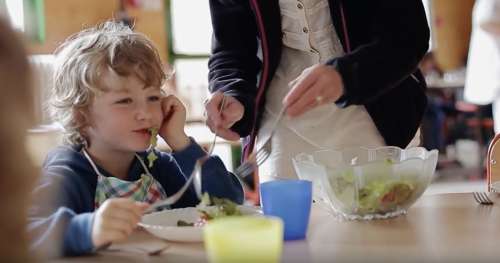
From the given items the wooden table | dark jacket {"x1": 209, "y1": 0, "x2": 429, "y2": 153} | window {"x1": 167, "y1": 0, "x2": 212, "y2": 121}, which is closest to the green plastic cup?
the wooden table

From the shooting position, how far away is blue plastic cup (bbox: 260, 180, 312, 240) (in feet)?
3.58

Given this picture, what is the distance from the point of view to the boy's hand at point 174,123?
1.54m

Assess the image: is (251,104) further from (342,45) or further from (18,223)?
(18,223)

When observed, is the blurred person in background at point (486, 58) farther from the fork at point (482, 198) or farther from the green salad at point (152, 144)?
the green salad at point (152, 144)

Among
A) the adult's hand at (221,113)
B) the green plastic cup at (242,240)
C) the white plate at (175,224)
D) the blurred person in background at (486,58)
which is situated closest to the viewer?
the green plastic cup at (242,240)

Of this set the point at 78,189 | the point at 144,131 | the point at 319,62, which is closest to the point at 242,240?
the point at 78,189

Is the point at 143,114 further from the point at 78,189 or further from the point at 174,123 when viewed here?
the point at 78,189

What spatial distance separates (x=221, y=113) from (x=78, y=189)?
34cm

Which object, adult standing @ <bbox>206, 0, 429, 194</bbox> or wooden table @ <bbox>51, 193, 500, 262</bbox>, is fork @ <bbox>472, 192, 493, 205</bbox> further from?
adult standing @ <bbox>206, 0, 429, 194</bbox>

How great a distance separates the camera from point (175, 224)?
48.3 inches

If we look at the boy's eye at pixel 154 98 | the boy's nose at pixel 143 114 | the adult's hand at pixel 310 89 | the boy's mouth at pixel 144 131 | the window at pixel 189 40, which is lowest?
the window at pixel 189 40

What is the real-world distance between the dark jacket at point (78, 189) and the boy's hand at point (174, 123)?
0.07 feet

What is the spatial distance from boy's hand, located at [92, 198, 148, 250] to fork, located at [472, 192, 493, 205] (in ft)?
2.27

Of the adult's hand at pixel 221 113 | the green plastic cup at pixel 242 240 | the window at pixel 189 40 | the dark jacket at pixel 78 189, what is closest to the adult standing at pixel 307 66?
the adult's hand at pixel 221 113
